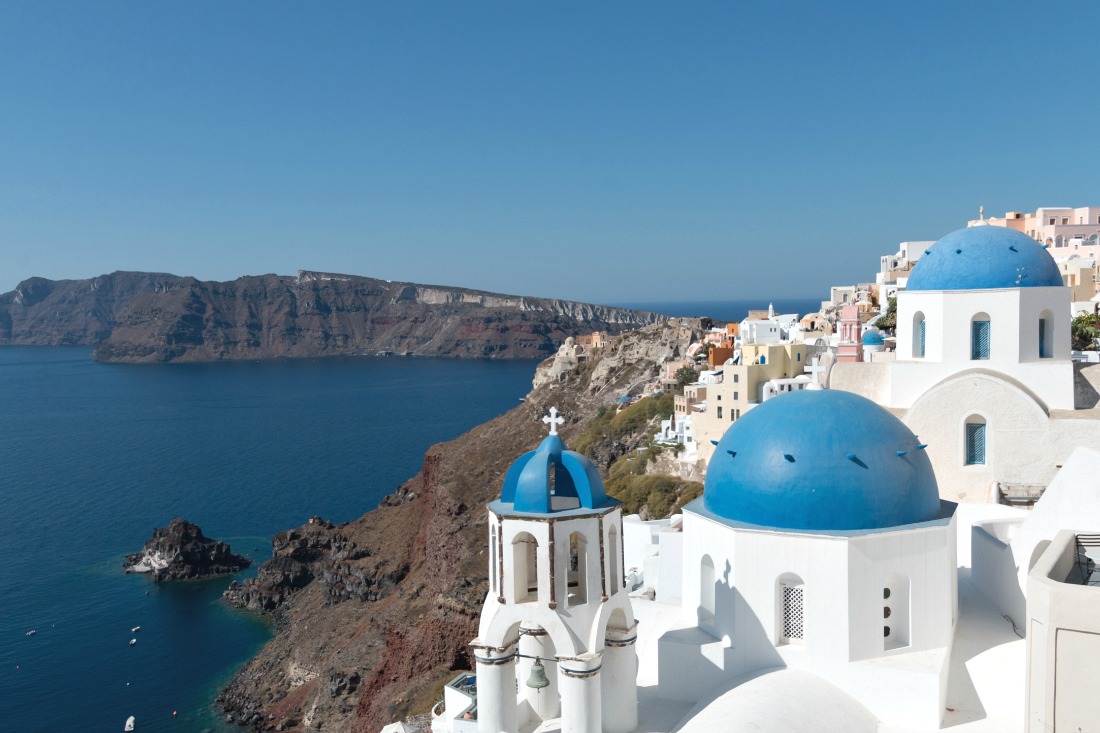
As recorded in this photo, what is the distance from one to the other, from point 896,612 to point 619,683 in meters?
3.42

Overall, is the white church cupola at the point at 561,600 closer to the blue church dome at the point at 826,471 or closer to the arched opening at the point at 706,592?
the arched opening at the point at 706,592

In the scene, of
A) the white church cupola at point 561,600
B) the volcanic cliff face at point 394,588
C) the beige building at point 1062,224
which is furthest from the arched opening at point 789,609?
the beige building at point 1062,224

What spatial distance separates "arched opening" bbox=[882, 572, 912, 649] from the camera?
1035 centimetres

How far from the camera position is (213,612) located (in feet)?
135

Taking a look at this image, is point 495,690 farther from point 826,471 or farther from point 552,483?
point 826,471

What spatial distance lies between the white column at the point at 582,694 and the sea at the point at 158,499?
82.2 feet

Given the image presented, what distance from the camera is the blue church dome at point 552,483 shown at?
957 centimetres

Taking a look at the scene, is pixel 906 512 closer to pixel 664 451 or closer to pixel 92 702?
pixel 664 451

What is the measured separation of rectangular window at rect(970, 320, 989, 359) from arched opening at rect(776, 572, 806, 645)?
816 centimetres

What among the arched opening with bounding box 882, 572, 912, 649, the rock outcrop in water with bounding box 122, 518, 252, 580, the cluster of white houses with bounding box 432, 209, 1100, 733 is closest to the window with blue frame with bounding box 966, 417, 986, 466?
the cluster of white houses with bounding box 432, 209, 1100, 733

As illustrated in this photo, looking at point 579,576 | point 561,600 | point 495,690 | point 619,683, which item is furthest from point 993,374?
point 495,690

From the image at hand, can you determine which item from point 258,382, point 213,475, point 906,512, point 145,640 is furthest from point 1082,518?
point 258,382

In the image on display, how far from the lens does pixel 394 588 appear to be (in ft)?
135

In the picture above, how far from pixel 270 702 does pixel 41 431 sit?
71926 mm
